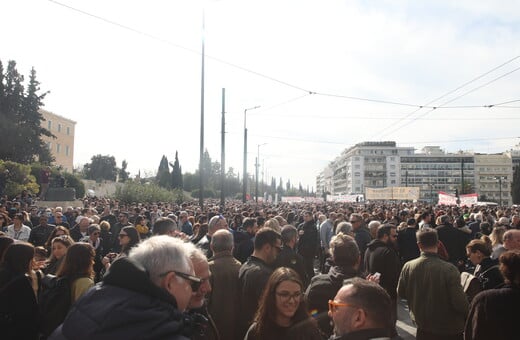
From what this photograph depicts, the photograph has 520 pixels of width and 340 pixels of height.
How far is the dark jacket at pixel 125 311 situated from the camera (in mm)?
1743

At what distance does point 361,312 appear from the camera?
2.53 meters

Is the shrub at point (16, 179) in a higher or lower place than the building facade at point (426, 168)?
lower

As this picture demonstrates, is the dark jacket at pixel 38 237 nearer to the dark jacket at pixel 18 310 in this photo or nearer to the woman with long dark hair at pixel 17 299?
the woman with long dark hair at pixel 17 299

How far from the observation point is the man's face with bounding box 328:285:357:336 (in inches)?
99.6

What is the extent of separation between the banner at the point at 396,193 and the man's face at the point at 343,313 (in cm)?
4199

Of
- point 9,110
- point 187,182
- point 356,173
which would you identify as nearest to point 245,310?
point 9,110

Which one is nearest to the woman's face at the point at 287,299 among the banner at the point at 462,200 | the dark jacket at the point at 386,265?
the dark jacket at the point at 386,265

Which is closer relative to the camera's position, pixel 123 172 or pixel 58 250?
pixel 58 250

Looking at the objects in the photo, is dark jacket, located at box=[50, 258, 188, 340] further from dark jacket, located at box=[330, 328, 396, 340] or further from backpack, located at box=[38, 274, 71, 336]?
backpack, located at box=[38, 274, 71, 336]

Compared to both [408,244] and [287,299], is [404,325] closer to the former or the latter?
[408,244]

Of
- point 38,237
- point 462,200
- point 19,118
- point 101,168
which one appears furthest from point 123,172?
point 38,237

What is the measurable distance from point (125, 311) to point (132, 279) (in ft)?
0.46

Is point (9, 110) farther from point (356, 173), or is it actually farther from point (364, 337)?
point (356, 173)

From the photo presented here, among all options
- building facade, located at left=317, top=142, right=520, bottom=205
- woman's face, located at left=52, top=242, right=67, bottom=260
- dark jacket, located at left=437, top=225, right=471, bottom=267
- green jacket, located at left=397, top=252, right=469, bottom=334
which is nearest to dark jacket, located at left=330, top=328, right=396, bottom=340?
green jacket, located at left=397, top=252, right=469, bottom=334
